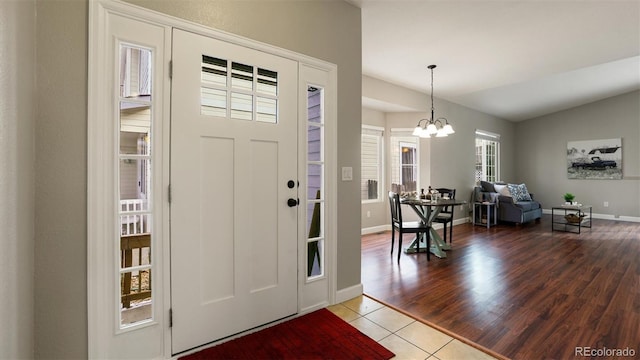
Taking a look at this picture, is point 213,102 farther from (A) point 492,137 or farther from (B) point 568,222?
(A) point 492,137

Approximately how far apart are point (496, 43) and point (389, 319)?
3.59 m

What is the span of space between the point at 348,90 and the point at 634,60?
18.4ft

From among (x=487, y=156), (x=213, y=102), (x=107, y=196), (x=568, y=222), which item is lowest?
(x=568, y=222)

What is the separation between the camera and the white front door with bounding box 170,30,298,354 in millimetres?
1817

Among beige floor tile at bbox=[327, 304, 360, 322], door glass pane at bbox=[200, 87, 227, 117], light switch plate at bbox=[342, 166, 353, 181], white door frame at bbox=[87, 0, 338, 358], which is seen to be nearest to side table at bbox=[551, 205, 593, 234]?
light switch plate at bbox=[342, 166, 353, 181]

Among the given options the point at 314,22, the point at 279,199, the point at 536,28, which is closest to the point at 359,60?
the point at 314,22

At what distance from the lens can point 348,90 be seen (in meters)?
2.66

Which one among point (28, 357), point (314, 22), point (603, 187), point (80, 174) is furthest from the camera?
point (603, 187)

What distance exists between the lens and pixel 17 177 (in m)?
1.24

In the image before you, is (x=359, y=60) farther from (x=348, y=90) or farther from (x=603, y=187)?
(x=603, y=187)

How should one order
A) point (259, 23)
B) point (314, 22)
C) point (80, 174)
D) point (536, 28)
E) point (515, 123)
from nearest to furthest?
point (80, 174) < point (259, 23) < point (314, 22) < point (536, 28) < point (515, 123)

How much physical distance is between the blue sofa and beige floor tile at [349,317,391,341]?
18.0 ft

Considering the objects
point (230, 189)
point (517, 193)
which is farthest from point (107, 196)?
point (517, 193)

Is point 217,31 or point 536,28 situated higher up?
point 536,28
